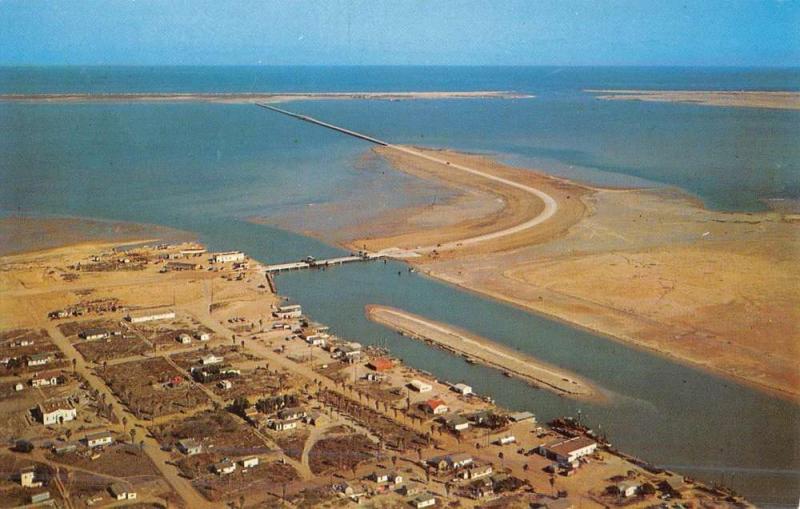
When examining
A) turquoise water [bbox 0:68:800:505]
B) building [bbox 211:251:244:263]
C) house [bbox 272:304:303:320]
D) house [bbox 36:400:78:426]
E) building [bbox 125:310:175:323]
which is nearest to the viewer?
house [bbox 36:400:78:426]

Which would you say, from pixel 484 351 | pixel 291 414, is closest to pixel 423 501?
pixel 291 414

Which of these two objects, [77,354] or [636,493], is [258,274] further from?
[636,493]

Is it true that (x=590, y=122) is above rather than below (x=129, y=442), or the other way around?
above

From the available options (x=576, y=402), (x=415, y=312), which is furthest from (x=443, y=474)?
(x=415, y=312)

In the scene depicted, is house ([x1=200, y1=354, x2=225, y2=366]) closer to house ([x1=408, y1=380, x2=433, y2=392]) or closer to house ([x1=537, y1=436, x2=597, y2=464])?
house ([x1=408, y1=380, x2=433, y2=392])

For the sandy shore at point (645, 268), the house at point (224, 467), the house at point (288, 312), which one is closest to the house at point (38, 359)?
the house at point (288, 312)

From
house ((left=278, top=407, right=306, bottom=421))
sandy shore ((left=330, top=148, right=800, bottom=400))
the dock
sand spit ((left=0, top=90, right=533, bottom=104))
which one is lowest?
house ((left=278, top=407, right=306, bottom=421))

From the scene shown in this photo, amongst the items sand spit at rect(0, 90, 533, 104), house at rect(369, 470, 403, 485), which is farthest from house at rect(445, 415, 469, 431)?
sand spit at rect(0, 90, 533, 104)

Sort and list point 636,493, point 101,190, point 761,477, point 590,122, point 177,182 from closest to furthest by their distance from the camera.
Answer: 1. point 636,493
2. point 761,477
3. point 101,190
4. point 177,182
5. point 590,122
